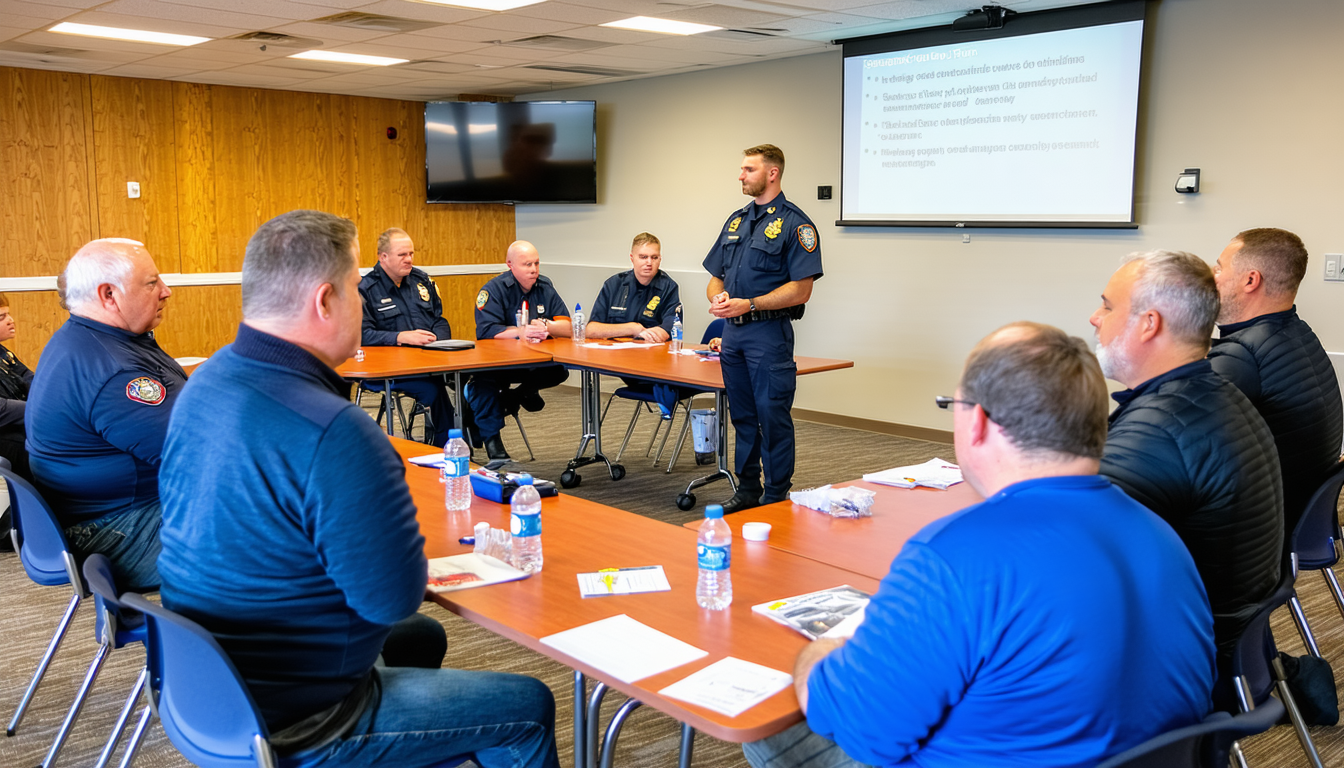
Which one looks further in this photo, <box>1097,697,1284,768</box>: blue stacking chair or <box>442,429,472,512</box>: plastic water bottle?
<box>442,429,472,512</box>: plastic water bottle

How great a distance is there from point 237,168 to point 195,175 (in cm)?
35

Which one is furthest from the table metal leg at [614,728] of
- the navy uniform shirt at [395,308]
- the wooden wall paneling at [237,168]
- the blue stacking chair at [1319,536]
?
the wooden wall paneling at [237,168]

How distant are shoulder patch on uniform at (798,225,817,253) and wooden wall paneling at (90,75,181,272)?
233 inches

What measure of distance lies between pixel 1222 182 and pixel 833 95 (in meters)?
2.77

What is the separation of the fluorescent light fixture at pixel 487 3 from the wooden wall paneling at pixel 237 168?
400cm

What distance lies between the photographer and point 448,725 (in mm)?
1841

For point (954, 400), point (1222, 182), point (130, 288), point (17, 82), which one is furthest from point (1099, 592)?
point (17, 82)

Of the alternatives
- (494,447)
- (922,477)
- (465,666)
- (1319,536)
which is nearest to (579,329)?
(494,447)

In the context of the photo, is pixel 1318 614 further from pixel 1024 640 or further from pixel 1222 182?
pixel 1024 640

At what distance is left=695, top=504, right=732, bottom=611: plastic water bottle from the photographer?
2.01m

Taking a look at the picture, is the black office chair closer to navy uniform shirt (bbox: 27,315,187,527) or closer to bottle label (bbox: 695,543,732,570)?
bottle label (bbox: 695,543,732,570)

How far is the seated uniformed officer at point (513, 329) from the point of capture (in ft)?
20.1

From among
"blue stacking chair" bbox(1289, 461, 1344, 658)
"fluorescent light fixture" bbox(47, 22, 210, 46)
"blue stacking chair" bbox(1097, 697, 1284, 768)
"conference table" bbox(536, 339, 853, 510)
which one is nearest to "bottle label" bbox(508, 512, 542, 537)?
"blue stacking chair" bbox(1097, 697, 1284, 768)

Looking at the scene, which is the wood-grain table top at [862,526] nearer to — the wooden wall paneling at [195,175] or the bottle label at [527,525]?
the bottle label at [527,525]
